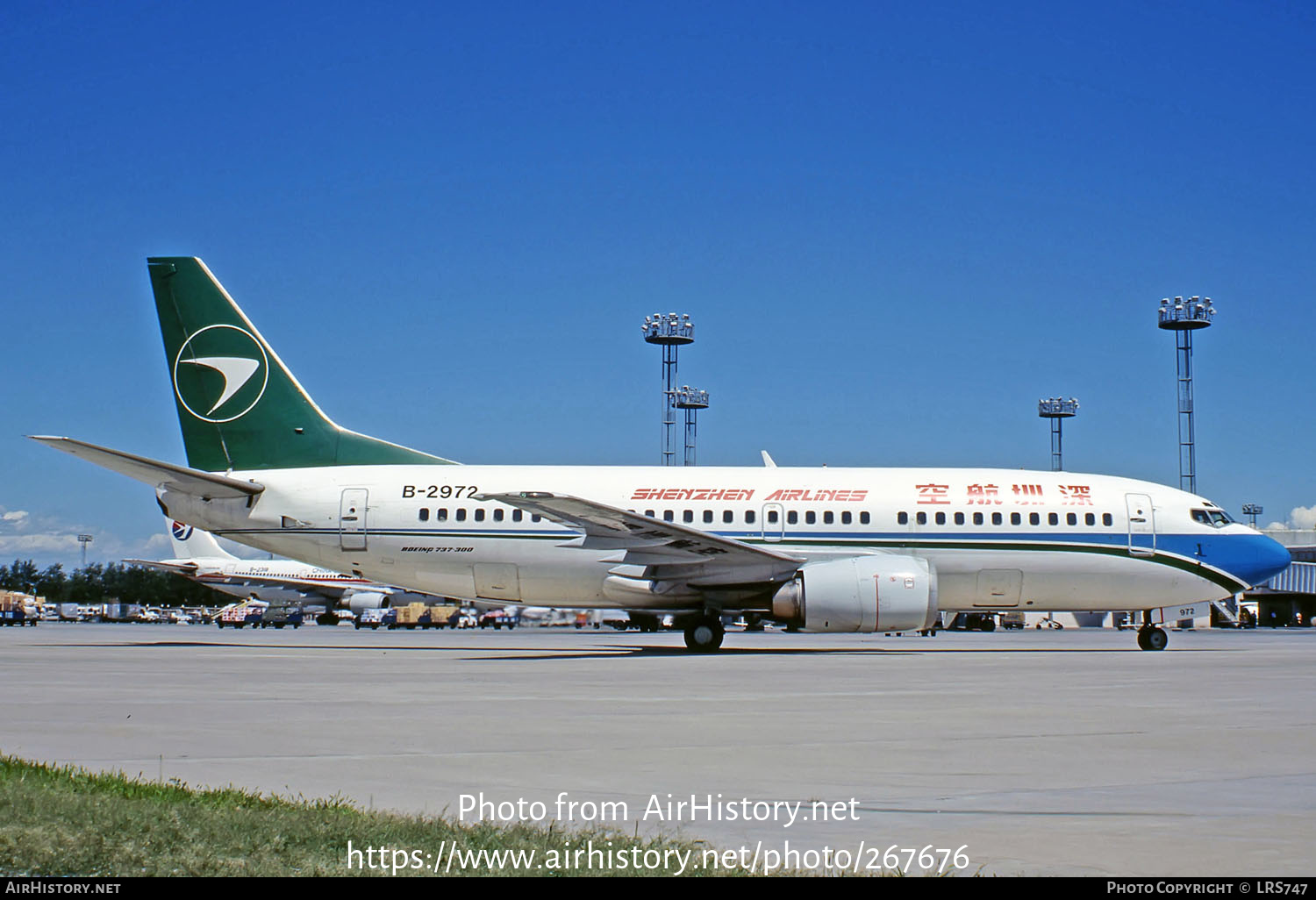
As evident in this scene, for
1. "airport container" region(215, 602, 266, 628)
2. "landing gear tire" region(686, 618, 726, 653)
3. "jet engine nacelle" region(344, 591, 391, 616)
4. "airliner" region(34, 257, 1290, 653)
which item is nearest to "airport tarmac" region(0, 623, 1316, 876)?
"landing gear tire" region(686, 618, 726, 653)

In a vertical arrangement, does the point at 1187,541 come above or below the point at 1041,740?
above

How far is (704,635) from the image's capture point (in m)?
25.7

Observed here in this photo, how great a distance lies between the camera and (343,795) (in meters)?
6.70

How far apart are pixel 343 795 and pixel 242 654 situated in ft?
62.9

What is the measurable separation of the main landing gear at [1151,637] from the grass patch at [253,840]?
24.6 meters

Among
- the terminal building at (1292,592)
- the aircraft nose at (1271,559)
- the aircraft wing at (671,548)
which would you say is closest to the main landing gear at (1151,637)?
the aircraft nose at (1271,559)

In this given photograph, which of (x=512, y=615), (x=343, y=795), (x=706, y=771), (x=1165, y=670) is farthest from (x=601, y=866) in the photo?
(x=512, y=615)

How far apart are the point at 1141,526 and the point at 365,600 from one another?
5255cm

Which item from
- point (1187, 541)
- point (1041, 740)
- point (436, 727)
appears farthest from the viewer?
point (1187, 541)

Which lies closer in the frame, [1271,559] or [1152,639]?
[1152,639]

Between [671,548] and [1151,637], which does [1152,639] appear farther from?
[671,548]

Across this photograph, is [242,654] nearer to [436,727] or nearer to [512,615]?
[436,727]

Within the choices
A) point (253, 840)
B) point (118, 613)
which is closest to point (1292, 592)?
point (253, 840)

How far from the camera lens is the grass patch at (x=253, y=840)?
4.72 meters
